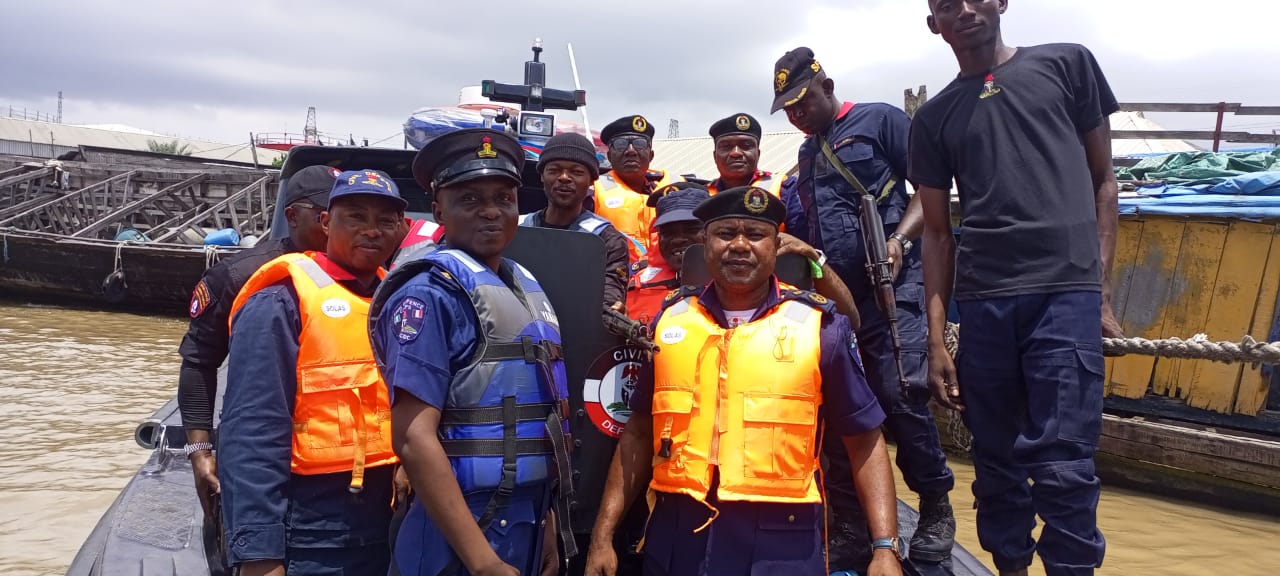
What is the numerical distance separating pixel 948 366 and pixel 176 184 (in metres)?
19.8

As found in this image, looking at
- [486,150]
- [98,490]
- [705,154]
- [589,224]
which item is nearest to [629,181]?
[589,224]

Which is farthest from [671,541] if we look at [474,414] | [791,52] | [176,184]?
[176,184]

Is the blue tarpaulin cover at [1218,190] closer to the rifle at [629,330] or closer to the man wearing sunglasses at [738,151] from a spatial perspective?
the man wearing sunglasses at [738,151]

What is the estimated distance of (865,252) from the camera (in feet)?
10.7

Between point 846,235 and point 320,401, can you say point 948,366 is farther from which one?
point 320,401

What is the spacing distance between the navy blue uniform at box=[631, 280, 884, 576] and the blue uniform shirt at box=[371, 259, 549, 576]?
0.45 meters

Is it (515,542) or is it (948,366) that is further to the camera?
(948,366)

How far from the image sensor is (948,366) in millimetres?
2611

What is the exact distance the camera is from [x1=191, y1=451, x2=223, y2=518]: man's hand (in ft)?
9.41

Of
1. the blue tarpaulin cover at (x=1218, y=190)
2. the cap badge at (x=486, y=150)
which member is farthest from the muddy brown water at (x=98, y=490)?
the cap badge at (x=486, y=150)

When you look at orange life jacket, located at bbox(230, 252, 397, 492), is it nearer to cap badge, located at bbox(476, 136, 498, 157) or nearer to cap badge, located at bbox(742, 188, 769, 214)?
cap badge, located at bbox(476, 136, 498, 157)

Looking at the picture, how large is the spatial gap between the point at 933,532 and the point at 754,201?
1576 millimetres

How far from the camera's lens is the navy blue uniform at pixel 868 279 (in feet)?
10.3

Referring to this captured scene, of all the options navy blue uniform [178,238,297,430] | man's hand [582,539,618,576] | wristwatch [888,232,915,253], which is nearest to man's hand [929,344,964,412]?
wristwatch [888,232,915,253]
